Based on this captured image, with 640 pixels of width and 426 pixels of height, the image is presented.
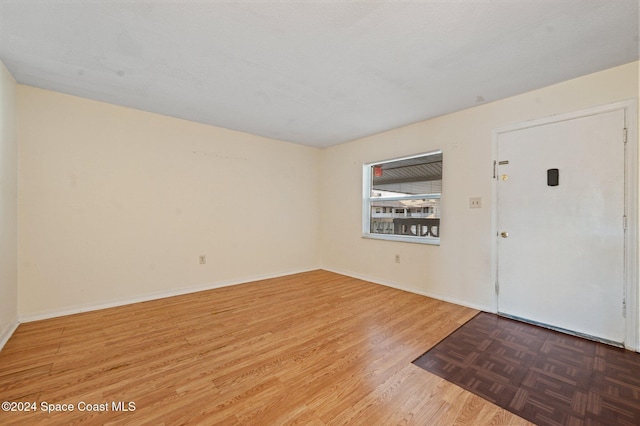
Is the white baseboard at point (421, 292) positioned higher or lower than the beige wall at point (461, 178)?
lower

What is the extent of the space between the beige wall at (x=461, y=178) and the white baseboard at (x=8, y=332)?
415 cm

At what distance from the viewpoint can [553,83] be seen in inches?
99.7

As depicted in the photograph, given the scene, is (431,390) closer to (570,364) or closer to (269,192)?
(570,364)

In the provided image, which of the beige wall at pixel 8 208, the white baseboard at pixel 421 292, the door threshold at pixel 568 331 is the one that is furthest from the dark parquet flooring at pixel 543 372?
the beige wall at pixel 8 208

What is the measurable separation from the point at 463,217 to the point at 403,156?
125 centimetres

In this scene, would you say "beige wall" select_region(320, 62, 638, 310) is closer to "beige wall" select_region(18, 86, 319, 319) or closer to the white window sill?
the white window sill

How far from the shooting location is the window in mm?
3693

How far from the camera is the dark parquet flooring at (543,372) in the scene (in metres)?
1.50

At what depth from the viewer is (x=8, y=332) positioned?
7.56ft

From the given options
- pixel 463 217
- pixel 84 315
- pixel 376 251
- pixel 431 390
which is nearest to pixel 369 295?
pixel 376 251

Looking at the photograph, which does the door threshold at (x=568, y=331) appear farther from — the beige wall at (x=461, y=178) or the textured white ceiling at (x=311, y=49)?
the textured white ceiling at (x=311, y=49)

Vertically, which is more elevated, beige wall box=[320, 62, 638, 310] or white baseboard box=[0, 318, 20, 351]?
beige wall box=[320, 62, 638, 310]

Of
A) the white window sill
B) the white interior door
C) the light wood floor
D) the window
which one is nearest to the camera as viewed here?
the light wood floor

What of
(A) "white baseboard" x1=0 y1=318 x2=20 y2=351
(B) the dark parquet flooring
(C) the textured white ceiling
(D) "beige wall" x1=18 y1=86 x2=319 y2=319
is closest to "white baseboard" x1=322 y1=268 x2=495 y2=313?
(B) the dark parquet flooring
